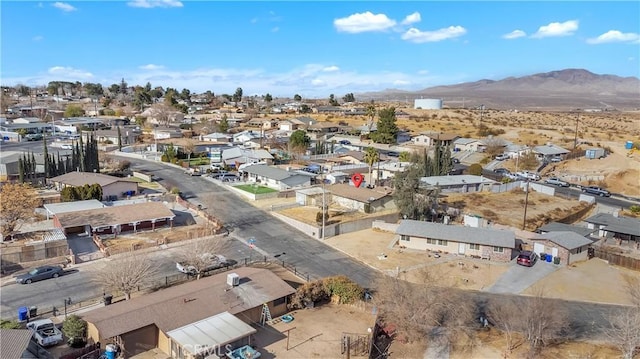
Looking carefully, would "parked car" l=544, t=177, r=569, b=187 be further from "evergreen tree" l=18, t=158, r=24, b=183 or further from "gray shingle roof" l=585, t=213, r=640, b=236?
"evergreen tree" l=18, t=158, r=24, b=183

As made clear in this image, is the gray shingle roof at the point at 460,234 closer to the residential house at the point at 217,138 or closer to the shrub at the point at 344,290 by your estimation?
the shrub at the point at 344,290

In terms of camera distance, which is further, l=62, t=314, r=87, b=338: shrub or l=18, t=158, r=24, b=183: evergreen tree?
l=18, t=158, r=24, b=183: evergreen tree

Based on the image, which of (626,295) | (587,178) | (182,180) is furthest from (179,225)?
(587,178)

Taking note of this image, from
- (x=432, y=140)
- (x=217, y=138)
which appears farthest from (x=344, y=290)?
(x=217, y=138)

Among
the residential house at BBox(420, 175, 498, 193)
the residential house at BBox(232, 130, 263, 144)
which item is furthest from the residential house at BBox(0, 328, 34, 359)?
the residential house at BBox(232, 130, 263, 144)

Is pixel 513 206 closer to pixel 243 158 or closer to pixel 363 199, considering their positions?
pixel 363 199

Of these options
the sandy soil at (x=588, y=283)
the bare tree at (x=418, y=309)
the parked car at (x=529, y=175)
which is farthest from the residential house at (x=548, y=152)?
the bare tree at (x=418, y=309)
